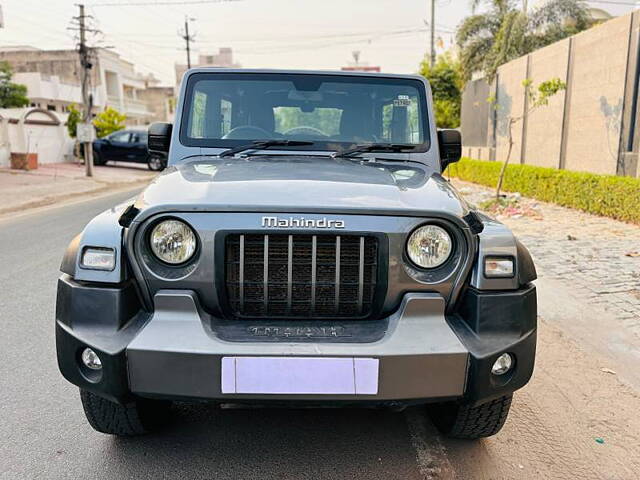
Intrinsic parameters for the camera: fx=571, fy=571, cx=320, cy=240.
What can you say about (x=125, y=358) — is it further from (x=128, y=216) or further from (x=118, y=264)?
(x=128, y=216)

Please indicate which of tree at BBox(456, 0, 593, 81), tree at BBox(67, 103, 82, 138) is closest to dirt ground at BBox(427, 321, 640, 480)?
tree at BBox(456, 0, 593, 81)

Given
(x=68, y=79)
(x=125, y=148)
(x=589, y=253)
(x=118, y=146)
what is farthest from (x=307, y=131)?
(x=68, y=79)

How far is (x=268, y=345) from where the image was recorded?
2.14 meters

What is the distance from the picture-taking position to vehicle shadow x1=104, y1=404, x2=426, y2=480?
98.6 inches

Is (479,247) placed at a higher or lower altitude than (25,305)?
higher

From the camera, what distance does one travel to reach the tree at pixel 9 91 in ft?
111

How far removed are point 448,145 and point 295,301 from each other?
1.83 meters

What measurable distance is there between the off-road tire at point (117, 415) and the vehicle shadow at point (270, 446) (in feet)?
0.36

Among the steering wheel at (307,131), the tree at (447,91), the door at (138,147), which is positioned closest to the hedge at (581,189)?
the steering wheel at (307,131)

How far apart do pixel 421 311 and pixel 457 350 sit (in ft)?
0.68

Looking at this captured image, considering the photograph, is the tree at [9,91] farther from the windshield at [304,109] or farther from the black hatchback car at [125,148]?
the windshield at [304,109]

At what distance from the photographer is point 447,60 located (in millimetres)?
34938

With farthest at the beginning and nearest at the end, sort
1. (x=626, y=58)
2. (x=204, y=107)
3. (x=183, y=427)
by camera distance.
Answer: (x=626, y=58), (x=204, y=107), (x=183, y=427)

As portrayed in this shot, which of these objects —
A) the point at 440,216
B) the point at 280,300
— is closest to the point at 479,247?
the point at 440,216
